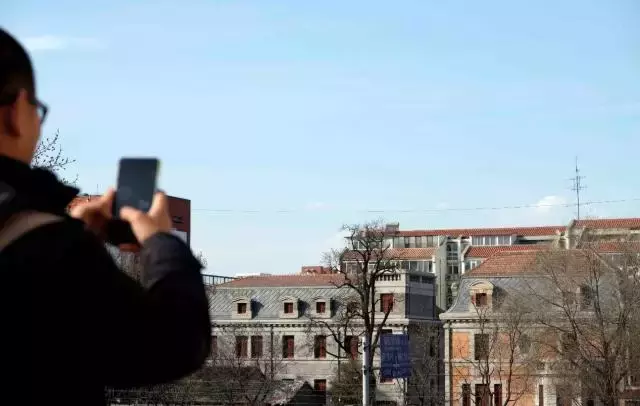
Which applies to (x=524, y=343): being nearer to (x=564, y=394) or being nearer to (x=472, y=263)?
(x=564, y=394)

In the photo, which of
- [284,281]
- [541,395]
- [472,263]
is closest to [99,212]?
[541,395]

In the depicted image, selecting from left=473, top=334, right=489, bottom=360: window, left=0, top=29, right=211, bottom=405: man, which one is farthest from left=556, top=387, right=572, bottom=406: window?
left=0, top=29, right=211, bottom=405: man

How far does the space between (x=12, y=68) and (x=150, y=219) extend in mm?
331

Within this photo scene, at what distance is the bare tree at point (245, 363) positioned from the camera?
150ft

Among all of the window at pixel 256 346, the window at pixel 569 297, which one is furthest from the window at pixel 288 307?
the window at pixel 569 297

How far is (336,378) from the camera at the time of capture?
61.5 meters

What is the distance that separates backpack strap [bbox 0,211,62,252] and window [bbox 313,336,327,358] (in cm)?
6345

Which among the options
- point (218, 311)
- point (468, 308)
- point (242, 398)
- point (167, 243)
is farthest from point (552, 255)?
point (167, 243)

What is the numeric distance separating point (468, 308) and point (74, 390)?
59507 millimetres

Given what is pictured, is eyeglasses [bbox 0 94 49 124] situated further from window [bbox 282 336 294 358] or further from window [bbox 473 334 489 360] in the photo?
window [bbox 282 336 294 358]

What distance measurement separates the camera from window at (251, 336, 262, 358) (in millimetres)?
63463

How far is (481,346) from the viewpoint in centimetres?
5466

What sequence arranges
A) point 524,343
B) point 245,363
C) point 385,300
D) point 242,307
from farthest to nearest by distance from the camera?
1. point 242,307
2. point 385,300
3. point 245,363
4. point 524,343

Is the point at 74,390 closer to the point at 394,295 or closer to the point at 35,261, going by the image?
the point at 35,261
